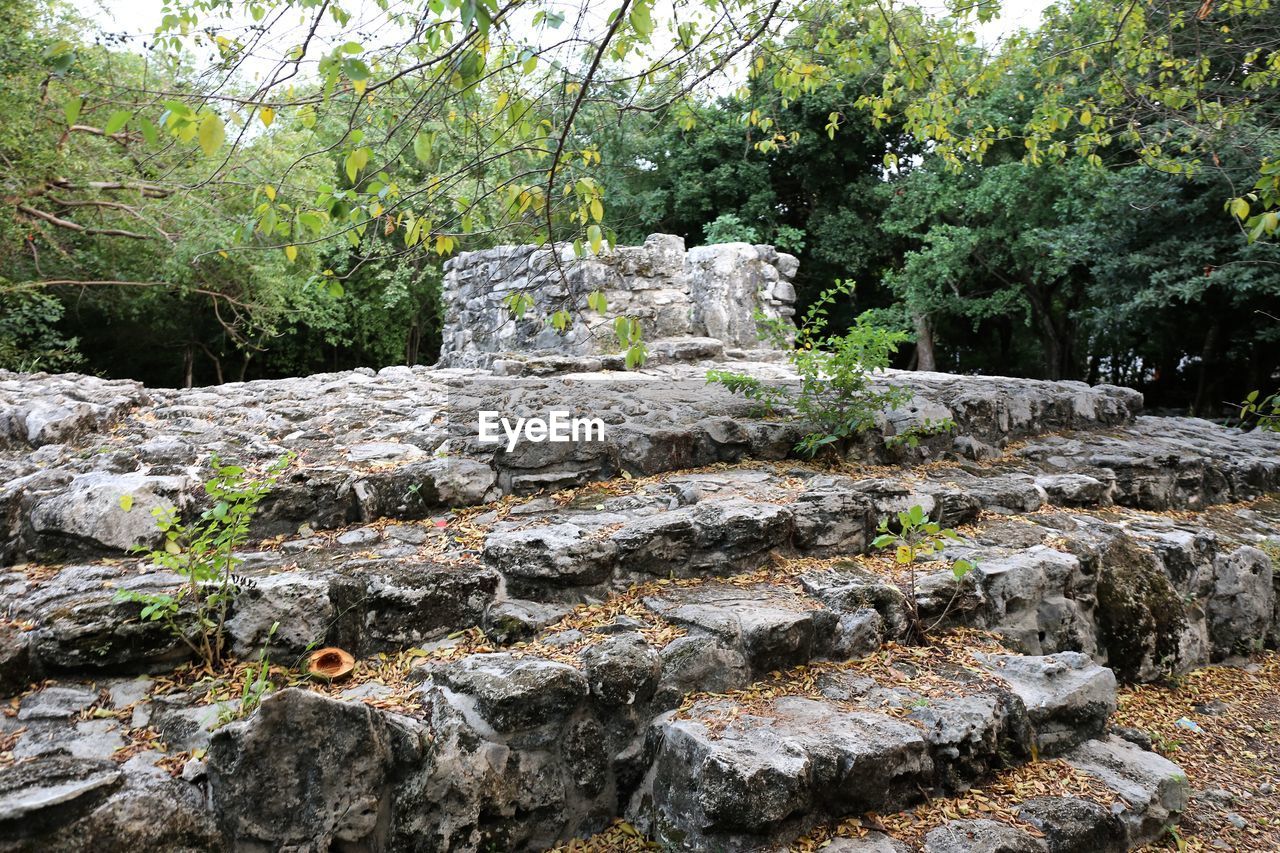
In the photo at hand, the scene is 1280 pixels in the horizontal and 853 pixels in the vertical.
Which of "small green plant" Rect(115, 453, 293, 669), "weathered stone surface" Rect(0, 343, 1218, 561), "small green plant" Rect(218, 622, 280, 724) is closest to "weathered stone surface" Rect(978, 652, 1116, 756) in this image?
"weathered stone surface" Rect(0, 343, 1218, 561)

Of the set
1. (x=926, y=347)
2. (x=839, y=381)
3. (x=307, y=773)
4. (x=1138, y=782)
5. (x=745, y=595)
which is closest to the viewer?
(x=307, y=773)

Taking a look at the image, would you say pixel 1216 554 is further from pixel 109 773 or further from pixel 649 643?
pixel 109 773

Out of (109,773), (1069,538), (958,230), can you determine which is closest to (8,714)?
(109,773)

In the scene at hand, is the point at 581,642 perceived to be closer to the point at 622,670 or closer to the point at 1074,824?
the point at 622,670

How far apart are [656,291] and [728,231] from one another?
608 cm

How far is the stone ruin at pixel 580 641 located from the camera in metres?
2.50

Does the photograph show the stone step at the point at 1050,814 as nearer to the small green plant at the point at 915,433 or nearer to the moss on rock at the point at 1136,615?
the moss on rock at the point at 1136,615

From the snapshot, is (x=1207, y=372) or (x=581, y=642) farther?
(x=1207, y=372)

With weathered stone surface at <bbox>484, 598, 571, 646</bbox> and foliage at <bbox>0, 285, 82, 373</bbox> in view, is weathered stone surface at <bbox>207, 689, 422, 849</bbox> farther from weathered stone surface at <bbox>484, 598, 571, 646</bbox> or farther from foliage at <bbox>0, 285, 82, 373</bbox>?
foliage at <bbox>0, 285, 82, 373</bbox>

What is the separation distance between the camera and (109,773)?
226 cm

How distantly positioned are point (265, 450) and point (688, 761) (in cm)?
331

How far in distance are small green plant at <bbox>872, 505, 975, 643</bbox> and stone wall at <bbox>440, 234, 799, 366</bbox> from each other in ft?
17.3

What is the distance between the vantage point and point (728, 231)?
49.8 feet

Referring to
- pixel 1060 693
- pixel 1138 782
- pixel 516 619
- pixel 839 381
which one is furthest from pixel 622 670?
pixel 839 381
